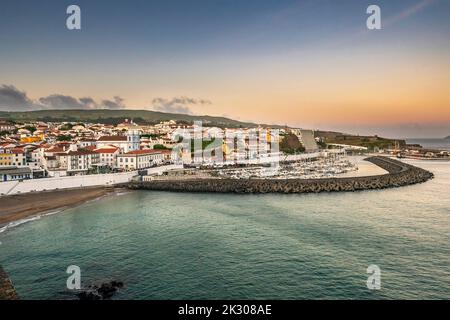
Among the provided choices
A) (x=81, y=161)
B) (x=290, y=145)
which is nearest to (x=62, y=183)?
(x=81, y=161)

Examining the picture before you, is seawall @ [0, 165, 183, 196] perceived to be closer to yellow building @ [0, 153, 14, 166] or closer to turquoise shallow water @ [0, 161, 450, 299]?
turquoise shallow water @ [0, 161, 450, 299]

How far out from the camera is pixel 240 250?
6449 mm

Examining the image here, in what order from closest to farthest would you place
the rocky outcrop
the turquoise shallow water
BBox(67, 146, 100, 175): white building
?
1. the rocky outcrop
2. the turquoise shallow water
3. BBox(67, 146, 100, 175): white building

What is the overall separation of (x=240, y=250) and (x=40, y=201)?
844 cm

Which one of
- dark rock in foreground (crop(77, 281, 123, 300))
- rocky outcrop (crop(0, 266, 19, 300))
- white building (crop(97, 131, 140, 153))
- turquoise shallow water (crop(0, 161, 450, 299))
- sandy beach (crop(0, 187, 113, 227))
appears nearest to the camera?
rocky outcrop (crop(0, 266, 19, 300))

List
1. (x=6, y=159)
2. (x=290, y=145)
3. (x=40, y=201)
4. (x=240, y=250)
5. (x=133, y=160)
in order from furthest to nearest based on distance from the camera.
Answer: (x=290, y=145) → (x=133, y=160) → (x=6, y=159) → (x=40, y=201) → (x=240, y=250)

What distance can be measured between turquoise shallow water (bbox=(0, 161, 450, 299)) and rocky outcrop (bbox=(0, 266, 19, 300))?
16cm

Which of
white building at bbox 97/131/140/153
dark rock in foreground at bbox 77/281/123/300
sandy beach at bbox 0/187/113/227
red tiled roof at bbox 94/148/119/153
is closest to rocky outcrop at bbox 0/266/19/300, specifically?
dark rock in foreground at bbox 77/281/123/300

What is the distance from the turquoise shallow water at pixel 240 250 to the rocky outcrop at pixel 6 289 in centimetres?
Result: 16

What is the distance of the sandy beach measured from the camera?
32.2 ft

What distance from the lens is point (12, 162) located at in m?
17.6

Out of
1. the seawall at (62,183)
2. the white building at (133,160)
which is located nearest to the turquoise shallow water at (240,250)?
the seawall at (62,183)

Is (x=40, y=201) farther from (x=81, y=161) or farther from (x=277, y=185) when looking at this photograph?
(x=277, y=185)
